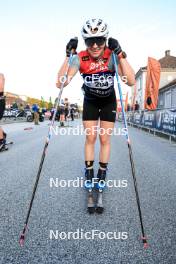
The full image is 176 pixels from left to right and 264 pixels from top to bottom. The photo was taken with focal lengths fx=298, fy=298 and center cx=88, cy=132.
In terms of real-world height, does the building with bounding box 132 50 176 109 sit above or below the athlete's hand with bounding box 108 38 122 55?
above

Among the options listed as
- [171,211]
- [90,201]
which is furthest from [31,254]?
[171,211]

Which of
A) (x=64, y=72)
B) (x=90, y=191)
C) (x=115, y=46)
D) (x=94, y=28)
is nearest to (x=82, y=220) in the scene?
(x=90, y=191)

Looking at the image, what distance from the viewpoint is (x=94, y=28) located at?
3.34m

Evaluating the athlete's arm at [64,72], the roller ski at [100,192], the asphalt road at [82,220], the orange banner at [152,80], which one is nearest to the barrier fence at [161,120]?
the orange banner at [152,80]

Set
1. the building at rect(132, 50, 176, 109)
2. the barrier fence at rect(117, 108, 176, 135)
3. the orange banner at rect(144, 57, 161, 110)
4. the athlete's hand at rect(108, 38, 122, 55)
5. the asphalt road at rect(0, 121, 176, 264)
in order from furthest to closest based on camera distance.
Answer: the building at rect(132, 50, 176, 109) → the orange banner at rect(144, 57, 161, 110) → the barrier fence at rect(117, 108, 176, 135) → the athlete's hand at rect(108, 38, 122, 55) → the asphalt road at rect(0, 121, 176, 264)

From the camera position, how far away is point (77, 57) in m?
3.61

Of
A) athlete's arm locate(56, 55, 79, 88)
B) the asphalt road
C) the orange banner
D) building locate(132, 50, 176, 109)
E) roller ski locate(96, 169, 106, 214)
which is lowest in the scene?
the asphalt road

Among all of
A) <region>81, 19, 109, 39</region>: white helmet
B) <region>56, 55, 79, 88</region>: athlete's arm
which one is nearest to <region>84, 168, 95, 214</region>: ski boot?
<region>56, 55, 79, 88</region>: athlete's arm

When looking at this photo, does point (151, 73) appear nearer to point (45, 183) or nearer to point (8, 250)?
point (45, 183)

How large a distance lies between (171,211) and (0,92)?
5.10 m

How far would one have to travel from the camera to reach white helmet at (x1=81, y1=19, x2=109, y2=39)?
11.0 feet

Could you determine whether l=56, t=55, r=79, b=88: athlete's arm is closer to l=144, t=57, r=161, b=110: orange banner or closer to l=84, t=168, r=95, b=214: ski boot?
l=84, t=168, r=95, b=214: ski boot

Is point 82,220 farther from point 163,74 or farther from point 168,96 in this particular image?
point 163,74

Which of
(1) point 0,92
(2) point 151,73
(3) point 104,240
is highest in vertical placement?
(2) point 151,73
